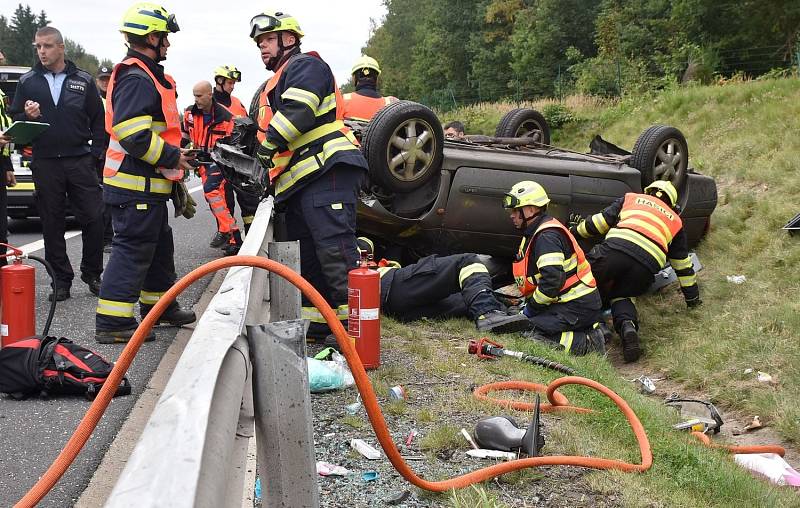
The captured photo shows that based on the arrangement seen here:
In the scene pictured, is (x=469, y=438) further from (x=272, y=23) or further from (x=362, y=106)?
(x=362, y=106)

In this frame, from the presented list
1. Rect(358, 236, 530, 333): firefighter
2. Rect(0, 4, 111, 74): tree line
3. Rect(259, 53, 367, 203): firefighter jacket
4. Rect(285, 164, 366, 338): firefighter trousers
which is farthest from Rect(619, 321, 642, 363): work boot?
Rect(0, 4, 111, 74): tree line

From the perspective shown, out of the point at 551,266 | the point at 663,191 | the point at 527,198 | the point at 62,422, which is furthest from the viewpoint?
the point at 663,191

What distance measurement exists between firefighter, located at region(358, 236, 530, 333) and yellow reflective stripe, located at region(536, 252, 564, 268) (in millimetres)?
405

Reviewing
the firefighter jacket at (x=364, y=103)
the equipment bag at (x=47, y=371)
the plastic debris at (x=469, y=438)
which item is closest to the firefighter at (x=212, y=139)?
the firefighter jacket at (x=364, y=103)

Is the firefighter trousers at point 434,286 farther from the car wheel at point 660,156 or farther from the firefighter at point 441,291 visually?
the car wheel at point 660,156

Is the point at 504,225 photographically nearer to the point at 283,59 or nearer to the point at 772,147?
the point at 283,59

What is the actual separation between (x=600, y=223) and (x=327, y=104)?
3161mm

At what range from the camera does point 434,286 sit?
5988mm

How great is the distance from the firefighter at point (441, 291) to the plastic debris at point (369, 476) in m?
2.95

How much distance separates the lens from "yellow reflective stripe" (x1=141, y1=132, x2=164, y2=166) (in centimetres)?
480

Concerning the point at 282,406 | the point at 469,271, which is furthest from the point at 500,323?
the point at 282,406

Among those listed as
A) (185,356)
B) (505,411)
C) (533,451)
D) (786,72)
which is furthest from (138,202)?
(786,72)

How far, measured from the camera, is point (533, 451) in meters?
3.07

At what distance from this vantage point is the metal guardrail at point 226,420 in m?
1.02
